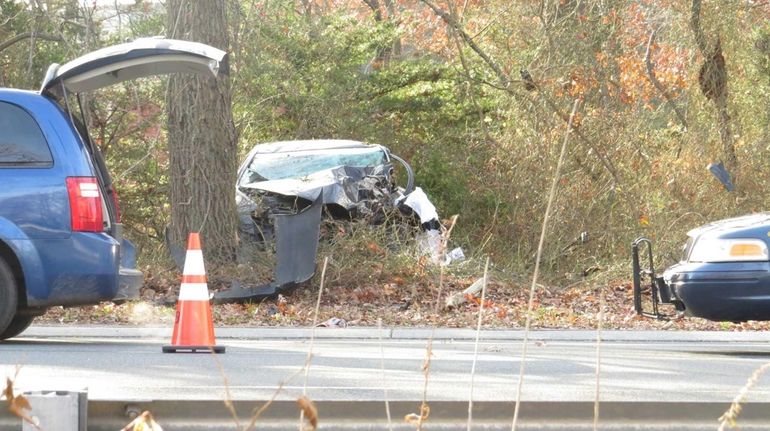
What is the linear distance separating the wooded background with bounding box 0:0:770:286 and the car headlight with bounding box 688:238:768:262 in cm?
740

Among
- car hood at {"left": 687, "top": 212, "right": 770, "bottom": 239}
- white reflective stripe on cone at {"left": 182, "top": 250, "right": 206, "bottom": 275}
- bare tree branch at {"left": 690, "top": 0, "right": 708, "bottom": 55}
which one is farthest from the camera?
bare tree branch at {"left": 690, "top": 0, "right": 708, "bottom": 55}

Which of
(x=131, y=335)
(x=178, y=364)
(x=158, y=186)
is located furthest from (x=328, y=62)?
(x=178, y=364)

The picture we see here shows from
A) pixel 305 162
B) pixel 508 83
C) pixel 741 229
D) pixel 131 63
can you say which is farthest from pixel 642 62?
pixel 131 63

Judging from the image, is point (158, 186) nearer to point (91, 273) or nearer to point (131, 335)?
point (131, 335)

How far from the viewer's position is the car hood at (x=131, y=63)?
921 cm

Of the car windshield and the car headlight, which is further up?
the car headlight

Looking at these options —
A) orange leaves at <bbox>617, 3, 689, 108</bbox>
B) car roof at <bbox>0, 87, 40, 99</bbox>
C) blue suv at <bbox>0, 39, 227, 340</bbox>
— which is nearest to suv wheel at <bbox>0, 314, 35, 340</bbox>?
blue suv at <bbox>0, 39, 227, 340</bbox>

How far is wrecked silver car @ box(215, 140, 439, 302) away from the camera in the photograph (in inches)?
535

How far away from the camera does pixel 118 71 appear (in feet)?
31.9

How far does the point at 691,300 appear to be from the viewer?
8812 mm

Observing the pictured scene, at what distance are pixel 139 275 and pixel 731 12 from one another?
12.3 metres

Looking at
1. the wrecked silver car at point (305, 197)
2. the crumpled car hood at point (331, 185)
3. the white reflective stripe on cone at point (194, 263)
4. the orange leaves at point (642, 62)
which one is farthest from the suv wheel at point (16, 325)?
the orange leaves at point (642, 62)

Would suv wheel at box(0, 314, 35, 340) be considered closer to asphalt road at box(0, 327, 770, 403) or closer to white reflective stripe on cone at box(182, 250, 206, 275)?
asphalt road at box(0, 327, 770, 403)

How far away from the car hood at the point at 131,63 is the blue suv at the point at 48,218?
0.17 meters
